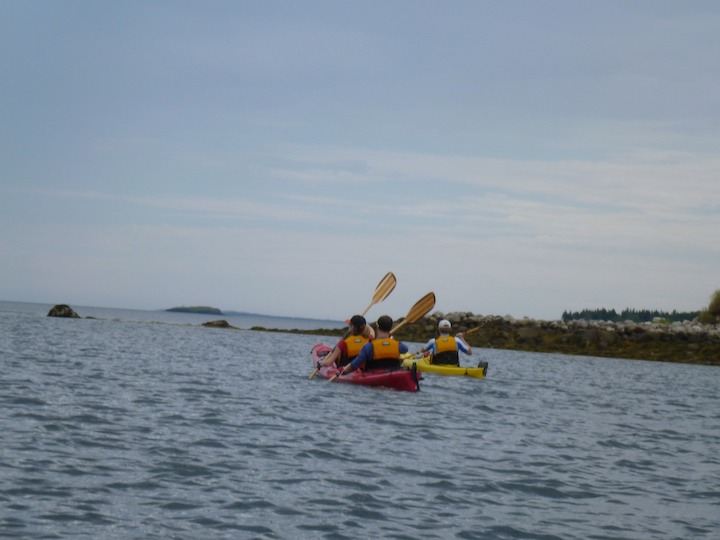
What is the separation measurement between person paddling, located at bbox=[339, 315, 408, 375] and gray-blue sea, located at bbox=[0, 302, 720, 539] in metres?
0.87

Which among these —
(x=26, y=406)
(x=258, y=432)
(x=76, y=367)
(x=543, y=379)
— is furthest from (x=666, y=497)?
(x=543, y=379)

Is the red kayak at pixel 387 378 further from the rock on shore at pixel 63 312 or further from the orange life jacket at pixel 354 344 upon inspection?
the rock on shore at pixel 63 312

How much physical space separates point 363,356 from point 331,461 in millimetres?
8848

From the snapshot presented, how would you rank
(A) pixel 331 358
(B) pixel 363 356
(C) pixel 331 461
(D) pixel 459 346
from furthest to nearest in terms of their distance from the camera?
(D) pixel 459 346, (A) pixel 331 358, (B) pixel 363 356, (C) pixel 331 461

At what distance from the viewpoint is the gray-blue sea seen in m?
7.96

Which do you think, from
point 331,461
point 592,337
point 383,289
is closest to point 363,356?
point 331,461

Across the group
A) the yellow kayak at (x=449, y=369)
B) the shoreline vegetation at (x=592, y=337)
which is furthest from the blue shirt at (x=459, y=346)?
the shoreline vegetation at (x=592, y=337)

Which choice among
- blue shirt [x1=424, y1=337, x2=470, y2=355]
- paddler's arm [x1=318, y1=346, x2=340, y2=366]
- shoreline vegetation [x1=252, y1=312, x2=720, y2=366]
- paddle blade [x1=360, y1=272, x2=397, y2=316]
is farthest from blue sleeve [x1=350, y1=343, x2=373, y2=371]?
shoreline vegetation [x1=252, y1=312, x2=720, y2=366]

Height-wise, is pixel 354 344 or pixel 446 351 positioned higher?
pixel 354 344

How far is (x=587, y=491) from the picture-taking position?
10141mm

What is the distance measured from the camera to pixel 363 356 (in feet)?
64.3

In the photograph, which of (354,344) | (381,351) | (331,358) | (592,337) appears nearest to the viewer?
(381,351)

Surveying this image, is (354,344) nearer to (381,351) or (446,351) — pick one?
(381,351)

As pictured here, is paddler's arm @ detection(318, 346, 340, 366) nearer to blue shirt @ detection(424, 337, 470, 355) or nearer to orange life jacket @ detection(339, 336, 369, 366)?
orange life jacket @ detection(339, 336, 369, 366)
